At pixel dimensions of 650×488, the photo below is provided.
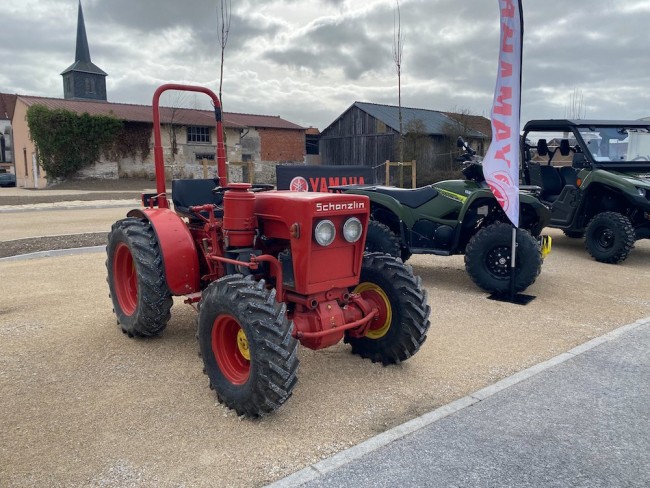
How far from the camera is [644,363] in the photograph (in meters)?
4.14

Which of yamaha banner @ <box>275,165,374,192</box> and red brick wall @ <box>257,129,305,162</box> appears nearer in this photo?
yamaha banner @ <box>275,165,374,192</box>

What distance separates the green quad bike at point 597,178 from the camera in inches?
315

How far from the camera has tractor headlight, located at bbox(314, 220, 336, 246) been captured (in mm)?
3367

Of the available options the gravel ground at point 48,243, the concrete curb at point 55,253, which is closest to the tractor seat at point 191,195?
the concrete curb at point 55,253

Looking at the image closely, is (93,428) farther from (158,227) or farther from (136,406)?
(158,227)

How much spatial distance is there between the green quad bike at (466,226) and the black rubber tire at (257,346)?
3.71m

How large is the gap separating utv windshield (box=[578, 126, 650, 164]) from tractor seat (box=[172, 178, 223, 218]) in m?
6.61

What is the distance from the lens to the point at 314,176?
37.9ft

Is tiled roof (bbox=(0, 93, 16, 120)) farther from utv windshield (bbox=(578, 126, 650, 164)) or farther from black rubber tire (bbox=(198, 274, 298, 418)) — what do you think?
black rubber tire (bbox=(198, 274, 298, 418))

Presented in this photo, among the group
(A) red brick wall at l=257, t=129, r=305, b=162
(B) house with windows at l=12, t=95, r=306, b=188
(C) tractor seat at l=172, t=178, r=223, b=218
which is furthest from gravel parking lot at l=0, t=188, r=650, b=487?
Answer: (A) red brick wall at l=257, t=129, r=305, b=162

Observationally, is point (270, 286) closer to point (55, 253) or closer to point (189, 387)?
point (189, 387)

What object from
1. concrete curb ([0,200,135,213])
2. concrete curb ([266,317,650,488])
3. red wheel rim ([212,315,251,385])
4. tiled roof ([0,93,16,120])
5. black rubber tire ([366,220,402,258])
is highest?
tiled roof ([0,93,16,120])

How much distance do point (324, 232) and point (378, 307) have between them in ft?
2.86

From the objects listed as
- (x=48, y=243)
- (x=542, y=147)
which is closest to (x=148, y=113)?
(x=48, y=243)
